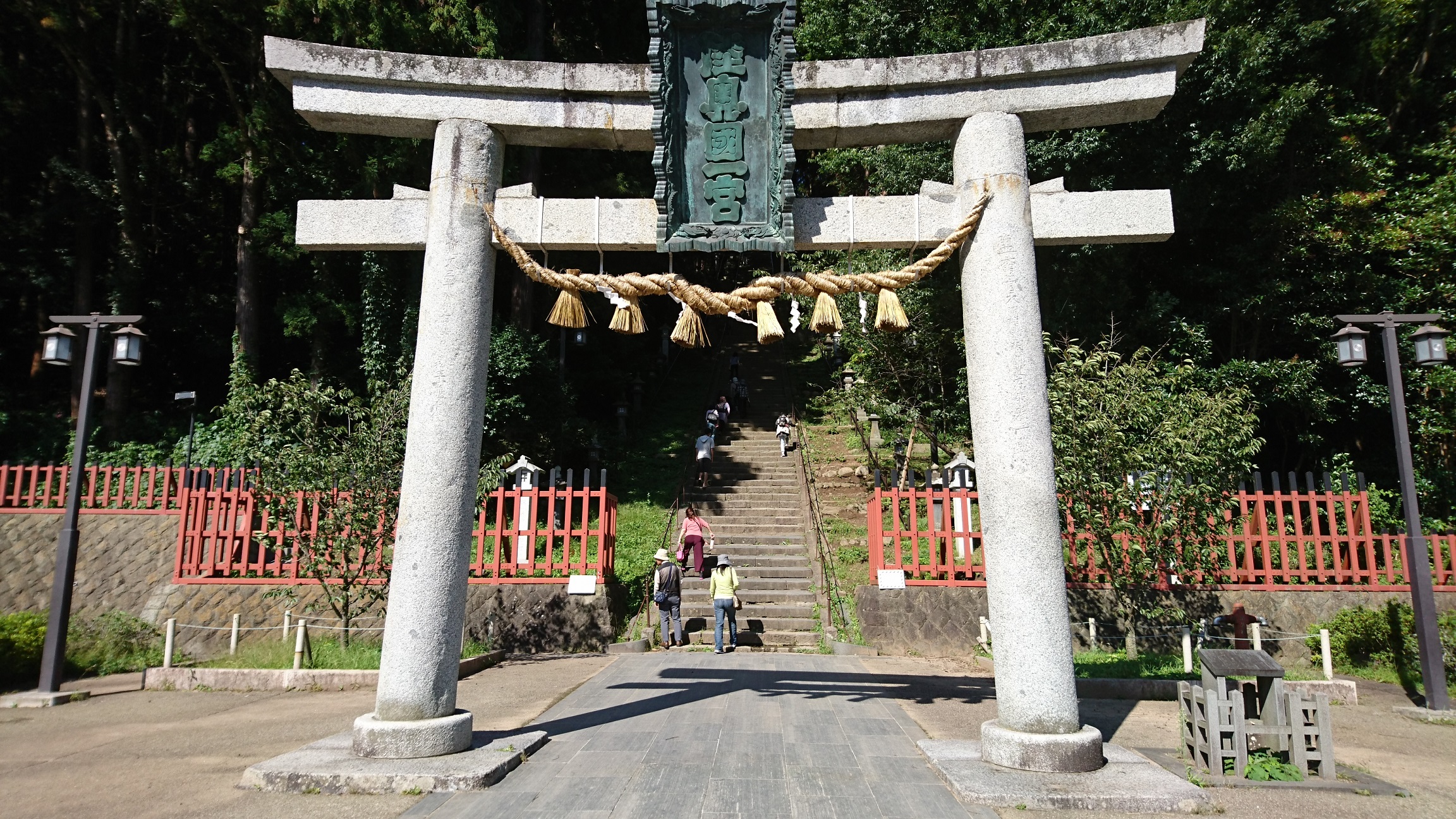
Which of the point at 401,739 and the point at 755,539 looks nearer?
the point at 401,739

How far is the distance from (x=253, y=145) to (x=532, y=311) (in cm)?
636

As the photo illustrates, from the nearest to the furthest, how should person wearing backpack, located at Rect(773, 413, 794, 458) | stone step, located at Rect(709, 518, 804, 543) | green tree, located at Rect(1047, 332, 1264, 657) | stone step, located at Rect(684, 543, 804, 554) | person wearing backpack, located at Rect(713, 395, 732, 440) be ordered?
green tree, located at Rect(1047, 332, 1264, 657) < stone step, located at Rect(684, 543, 804, 554) < stone step, located at Rect(709, 518, 804, 543) < person wearing backpack, located at Rect(773, 413, 794, 458) < person wearing backpack, located at Rect(713, 395, 732, 440)

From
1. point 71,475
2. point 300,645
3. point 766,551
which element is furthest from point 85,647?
point 766,551

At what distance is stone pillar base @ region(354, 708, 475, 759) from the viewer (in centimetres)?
503

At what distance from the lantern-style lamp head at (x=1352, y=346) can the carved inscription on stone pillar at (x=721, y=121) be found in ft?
23.5

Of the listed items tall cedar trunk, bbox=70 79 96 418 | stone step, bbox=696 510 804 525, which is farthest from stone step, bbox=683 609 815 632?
tall cedar trunk, bbox=70 79 96 418

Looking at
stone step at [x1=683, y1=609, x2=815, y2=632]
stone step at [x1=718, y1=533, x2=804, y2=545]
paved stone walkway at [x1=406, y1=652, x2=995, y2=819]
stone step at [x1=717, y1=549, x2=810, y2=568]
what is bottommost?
paved stone walkway at [x1=406, y1=652, x2=995, y2=819]

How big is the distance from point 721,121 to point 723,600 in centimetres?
727

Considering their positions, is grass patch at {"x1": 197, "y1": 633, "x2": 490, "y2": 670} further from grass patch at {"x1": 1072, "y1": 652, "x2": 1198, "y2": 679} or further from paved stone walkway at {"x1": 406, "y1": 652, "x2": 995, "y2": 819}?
grass patch at {"x1": 1072, "y1": 652, "x2": 1198, "y2": 679}

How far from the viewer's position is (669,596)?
11.7 m

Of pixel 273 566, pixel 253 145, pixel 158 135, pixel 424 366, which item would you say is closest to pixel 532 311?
pixel 253 145

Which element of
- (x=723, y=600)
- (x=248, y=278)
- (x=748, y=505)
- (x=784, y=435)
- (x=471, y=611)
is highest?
(x=248, y=278)

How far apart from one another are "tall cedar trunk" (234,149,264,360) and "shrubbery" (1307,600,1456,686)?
1929 cm

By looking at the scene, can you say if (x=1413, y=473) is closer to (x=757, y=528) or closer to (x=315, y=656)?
(x=757, y=528)
